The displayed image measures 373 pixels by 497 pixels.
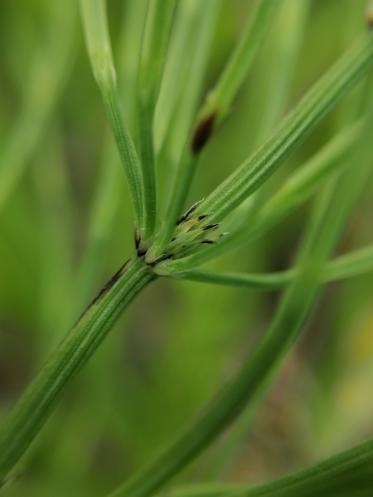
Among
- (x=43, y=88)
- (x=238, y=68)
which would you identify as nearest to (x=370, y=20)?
(x=238, y=68)

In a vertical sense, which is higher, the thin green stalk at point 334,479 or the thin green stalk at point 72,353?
the thin green stalk at point 72,353

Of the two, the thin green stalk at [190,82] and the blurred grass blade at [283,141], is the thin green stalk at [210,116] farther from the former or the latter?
the thin green stalk at [190,82]

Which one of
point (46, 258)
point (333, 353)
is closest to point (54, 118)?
point (46, 258)

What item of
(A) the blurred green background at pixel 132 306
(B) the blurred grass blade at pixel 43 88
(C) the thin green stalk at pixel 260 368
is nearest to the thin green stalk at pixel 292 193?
(C) the thin green stalk at pixel 260 368

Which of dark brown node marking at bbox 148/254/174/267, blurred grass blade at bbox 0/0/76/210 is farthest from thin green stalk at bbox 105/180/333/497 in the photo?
blurred grass blade at bbox 0/0/76/210

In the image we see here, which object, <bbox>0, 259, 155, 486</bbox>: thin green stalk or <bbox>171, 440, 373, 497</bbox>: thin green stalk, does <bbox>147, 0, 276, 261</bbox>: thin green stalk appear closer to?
<bbox>0, 259, 155, 486</bbox>: thin green stalk

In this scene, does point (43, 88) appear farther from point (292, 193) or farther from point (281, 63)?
point (292, 193)
